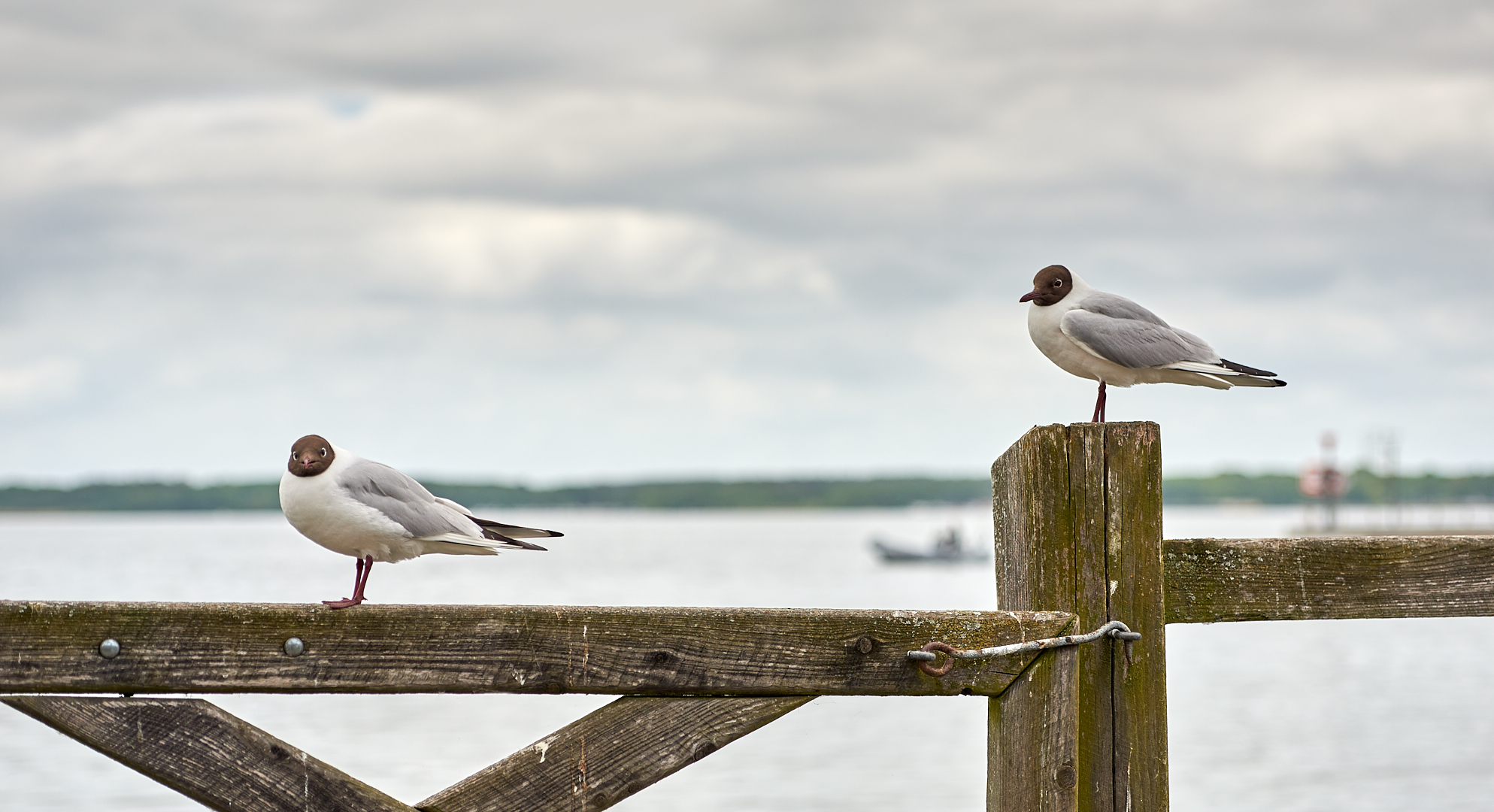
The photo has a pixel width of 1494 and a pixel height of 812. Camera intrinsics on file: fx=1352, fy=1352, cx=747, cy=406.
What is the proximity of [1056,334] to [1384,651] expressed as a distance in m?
29.7

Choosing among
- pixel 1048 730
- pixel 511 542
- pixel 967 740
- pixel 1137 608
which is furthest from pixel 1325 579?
pixel 967 740

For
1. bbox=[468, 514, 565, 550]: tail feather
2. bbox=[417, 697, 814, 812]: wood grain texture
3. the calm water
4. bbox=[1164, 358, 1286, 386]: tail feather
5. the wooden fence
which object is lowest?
the calm water

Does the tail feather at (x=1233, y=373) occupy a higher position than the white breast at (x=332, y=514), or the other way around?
the tail feather at (x=1233, y=373)

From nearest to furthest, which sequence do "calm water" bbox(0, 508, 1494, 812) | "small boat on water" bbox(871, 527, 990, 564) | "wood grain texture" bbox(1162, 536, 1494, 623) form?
"wood grain texture" bbox(1162, 536, 1494, 623), "calm water" bbox(0, 508, 1494, 812), "small boat on water" bbox(871, 527, 990, 564)

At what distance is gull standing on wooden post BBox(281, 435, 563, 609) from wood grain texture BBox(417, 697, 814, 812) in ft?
3.04

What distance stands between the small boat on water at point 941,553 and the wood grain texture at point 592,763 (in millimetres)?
63859

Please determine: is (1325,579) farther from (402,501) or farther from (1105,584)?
(402,501)

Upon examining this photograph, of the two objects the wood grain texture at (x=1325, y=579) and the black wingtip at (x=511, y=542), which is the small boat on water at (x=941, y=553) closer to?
the black wingtip at (x=511, y=542)

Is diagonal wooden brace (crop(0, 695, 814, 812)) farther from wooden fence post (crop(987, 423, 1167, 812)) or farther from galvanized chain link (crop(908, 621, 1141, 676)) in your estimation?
wooden fence post (crop(987, 423, 1167, 812))

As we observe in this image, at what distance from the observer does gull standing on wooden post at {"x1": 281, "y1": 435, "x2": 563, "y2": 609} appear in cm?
387

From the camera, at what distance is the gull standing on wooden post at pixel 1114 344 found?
4703 mm

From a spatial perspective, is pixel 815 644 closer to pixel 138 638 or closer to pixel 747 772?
pixel 138 638

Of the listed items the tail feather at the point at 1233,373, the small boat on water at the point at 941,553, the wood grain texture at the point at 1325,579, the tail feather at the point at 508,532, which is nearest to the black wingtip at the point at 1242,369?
the tail feather at the point at 1233,373

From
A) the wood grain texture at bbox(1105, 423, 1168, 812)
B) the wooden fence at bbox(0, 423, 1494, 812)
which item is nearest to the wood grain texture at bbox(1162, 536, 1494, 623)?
the wooden fence at bbox(0, 423, 1494, 812)
